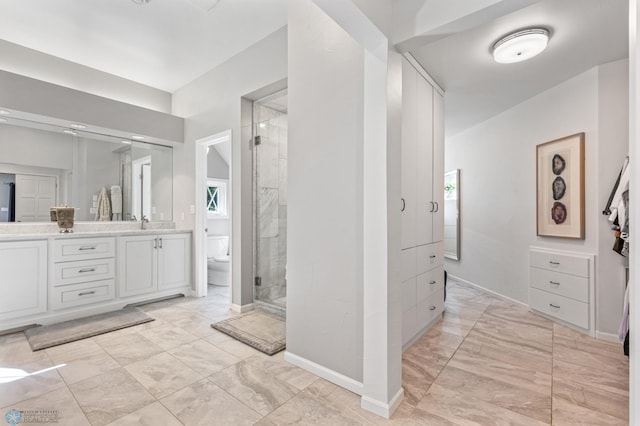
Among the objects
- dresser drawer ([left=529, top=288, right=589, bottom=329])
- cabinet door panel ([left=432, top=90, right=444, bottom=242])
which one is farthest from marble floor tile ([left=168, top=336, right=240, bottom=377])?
dresser drawer ([left=529, top=288, right=589, bottom=329])

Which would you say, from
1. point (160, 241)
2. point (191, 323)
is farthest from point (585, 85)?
point (160, 241)

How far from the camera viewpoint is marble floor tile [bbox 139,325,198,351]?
257 cm

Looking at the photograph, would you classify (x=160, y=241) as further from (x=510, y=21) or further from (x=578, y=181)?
(x=578, y=181)

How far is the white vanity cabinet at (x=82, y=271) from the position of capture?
3.01 meters

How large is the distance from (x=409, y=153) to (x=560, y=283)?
2139 millimetres

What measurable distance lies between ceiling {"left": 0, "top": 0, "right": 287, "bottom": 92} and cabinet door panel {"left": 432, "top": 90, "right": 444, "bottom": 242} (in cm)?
179

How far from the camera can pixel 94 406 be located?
5.66 feet

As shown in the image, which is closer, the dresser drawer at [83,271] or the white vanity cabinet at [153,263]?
the dresser drawer at [83,271]

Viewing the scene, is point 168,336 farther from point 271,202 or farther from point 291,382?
point 271,202

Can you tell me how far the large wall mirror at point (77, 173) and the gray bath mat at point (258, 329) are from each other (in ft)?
7.10

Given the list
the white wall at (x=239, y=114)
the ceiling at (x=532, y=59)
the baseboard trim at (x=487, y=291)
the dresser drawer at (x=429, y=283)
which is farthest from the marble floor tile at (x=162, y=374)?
the baseboard trim at (x=487, y=291)

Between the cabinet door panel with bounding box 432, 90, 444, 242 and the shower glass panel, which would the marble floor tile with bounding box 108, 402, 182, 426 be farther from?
the cabinet door panel with bounding box 432, 90, 444, 242

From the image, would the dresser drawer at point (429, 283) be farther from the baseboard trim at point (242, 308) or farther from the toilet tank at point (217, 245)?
the toilet tank at point (217, 245)

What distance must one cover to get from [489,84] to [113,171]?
4627 millimetres
